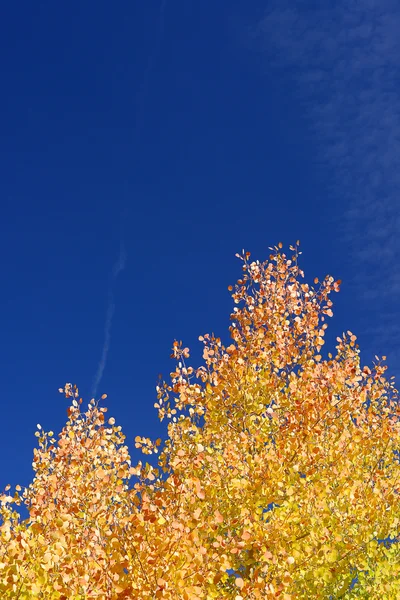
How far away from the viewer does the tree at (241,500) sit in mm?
5965

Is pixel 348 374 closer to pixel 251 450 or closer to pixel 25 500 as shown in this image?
pixel 251 450

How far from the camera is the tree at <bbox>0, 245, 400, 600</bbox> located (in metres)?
5.96

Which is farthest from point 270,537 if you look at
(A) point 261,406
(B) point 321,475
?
(A) point 261,406

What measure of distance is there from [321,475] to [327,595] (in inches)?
71.6

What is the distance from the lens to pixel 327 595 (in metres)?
8.45

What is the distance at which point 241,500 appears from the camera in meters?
8.05

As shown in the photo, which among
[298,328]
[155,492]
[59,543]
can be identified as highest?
[298,328]

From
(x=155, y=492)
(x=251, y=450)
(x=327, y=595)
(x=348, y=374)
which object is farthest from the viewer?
(x=348, y=374)

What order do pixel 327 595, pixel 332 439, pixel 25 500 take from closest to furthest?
pixel 327 595
pixel 332 439
pixel 25 500

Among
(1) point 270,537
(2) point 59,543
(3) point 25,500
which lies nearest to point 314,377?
(1) point 270,537

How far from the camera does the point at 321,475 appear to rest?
861cm

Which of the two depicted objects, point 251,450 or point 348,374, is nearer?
point 251,450

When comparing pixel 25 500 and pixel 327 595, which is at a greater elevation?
pixel 25 500

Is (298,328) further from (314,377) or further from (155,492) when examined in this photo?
(155,492)
